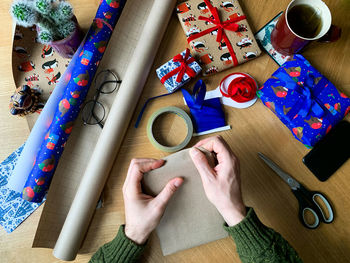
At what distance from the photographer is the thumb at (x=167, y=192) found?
1.92ft

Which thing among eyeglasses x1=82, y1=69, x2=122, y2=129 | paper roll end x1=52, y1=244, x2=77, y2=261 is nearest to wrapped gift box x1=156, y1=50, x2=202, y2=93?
eyeglasses x1=82, y1=69, x2=122, y2=129

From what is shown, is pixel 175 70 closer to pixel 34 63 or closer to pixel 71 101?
pixel 71 101

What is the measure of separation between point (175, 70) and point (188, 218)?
38cm

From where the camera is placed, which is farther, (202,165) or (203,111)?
(203,111)

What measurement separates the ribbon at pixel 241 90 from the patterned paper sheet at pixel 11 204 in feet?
1.97

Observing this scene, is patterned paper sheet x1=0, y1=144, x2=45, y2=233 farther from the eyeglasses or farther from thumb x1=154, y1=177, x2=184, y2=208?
thumb x1=154, y1=177, x2=184, y2=208

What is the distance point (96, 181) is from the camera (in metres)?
0.64

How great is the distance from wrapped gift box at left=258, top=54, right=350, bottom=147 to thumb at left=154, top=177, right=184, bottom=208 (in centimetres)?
33

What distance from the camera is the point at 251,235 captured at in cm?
56

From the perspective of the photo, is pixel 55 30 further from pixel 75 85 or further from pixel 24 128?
pixel 24 128

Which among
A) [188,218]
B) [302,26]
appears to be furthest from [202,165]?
[302,26]

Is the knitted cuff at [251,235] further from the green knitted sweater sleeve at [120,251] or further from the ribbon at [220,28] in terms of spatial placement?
the ribbon at [220,28]

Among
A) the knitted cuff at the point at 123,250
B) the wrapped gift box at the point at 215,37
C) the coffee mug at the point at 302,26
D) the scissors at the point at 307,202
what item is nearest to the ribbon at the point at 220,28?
the wrapped gift box at the point at 215,37

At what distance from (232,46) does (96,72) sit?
40 cm
